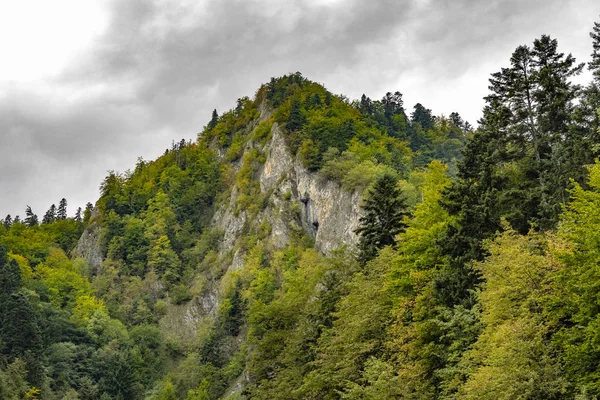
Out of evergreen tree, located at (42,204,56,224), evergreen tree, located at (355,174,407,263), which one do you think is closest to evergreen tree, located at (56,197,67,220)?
evergreen tree, located at (42,204,56,224)

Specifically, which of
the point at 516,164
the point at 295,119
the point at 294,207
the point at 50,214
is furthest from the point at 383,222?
the point at 50,214

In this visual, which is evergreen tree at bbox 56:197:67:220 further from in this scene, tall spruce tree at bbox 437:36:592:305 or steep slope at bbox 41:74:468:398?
tall spruce tree at bbox 437:36:592:305

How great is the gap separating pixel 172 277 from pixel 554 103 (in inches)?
3206

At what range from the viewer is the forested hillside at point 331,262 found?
22328 millimetres

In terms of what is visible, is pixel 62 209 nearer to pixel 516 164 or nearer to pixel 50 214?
pixel 50 214

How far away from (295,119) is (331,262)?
59319 millimetres

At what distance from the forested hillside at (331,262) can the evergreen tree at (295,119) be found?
10.2 inches

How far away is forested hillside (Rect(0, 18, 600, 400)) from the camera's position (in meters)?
22.3

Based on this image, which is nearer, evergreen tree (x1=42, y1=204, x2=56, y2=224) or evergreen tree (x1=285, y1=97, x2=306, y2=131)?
evergreen tree (x1=285, y1=97, x2=306, y2=131)

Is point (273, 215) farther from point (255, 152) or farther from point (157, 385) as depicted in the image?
point (157, 385)

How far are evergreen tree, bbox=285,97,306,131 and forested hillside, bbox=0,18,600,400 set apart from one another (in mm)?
260

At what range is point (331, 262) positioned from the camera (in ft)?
143

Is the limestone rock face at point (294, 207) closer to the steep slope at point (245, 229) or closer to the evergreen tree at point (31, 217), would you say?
the steep slope at point (245, 229)

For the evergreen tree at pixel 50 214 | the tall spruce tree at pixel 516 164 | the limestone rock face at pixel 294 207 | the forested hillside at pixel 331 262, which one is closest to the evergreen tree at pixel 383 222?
the forested hillside at pixel 331 262
